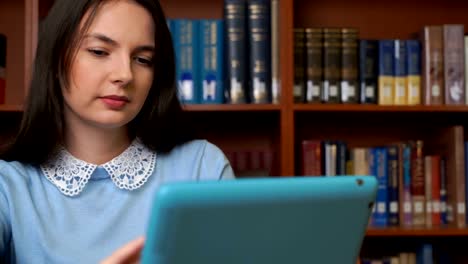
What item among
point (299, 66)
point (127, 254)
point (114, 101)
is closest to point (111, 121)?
point (114, 101)

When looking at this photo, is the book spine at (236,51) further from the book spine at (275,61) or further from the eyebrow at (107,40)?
the eyebrow at (107,40)

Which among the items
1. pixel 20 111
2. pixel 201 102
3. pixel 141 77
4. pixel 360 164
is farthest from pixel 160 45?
pixel 360 164

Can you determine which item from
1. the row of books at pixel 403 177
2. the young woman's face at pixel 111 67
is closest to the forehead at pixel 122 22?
the young woman's face at pixel 111 67

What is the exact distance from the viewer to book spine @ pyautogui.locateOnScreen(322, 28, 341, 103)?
189 centimetres

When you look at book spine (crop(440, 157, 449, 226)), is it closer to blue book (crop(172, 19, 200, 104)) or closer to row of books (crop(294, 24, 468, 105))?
row of books (crop(294, 24, 468, 105))

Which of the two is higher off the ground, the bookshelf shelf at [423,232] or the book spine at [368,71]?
the book spine at [368,71]

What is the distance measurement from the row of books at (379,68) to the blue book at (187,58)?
291mm

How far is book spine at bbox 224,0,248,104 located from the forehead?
0.70 m

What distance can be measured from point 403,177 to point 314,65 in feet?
1.43

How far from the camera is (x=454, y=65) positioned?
6.28 ft

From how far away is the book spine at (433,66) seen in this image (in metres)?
1.91

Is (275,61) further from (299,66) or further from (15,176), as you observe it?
(15,176)

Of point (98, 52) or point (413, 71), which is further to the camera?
point (413, 71)

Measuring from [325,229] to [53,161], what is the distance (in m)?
0.72
